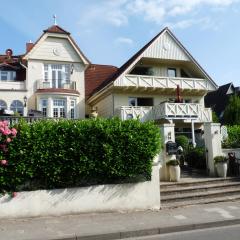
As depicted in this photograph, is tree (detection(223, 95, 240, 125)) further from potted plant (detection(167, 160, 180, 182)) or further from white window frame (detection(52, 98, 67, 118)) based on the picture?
potted plant (detection(167, 160, 180, 182))

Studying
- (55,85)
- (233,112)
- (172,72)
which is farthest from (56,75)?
(233,112)

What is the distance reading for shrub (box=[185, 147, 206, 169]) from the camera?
1766cm

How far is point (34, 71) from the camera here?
3012 cm

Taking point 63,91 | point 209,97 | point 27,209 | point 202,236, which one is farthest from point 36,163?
point 209,97

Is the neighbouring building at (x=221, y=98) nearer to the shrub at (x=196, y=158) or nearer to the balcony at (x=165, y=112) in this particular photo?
the balcony at (x=165, y=112)

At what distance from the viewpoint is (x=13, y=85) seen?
30.3 metres

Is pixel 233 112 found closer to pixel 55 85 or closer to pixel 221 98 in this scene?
pixel 221 98

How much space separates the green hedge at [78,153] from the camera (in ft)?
38.3

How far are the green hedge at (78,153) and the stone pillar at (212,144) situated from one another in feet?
13.3

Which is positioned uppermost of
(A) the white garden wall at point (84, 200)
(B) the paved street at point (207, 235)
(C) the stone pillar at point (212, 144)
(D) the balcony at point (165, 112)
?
(D) the balcony at point (165, 112)

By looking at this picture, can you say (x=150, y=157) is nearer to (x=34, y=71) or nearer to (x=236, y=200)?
(x=236, y=200)

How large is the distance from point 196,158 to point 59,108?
1496 cm

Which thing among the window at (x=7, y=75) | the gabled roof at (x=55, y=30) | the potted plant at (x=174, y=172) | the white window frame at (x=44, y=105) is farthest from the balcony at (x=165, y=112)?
the potted plant at (x=174, y=172)

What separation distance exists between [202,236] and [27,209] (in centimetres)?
516
